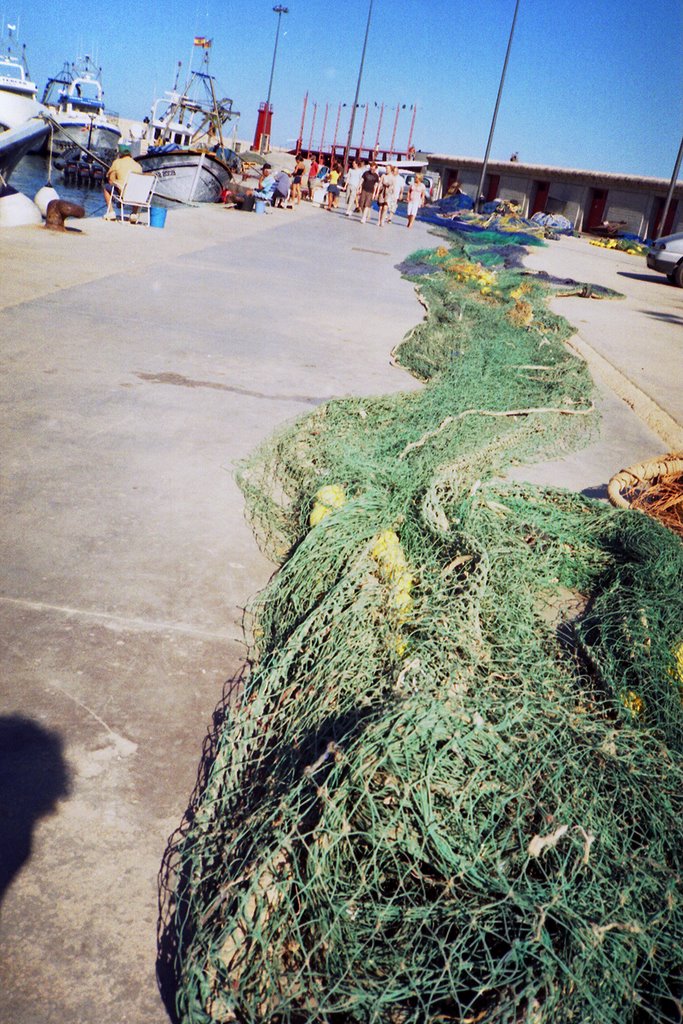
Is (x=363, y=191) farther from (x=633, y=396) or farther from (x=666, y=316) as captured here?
(x=633, y=396)

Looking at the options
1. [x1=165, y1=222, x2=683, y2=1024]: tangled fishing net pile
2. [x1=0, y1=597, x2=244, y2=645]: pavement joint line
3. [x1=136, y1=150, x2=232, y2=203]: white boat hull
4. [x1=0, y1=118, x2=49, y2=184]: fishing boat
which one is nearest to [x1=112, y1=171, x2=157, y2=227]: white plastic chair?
[x1=0, y1=118, x2=49, y2=184]: fishing boat

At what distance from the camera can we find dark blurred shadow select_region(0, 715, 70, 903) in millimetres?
2162

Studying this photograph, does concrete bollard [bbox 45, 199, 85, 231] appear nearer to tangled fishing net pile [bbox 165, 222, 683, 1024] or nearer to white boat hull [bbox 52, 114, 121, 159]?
tangled fishing net pile [bbox 165, 222, 683, 1024]

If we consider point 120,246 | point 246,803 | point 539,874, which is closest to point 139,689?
point 246,803

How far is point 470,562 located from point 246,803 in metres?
1.48

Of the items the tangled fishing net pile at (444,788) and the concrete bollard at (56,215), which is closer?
the tangled fishing net pile at (444,788)

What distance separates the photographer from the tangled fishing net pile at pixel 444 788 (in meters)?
1.77

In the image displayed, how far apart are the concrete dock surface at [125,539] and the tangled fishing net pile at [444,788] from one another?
21 centimetres

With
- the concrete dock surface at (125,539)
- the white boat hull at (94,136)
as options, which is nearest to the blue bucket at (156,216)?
the concrete dock surface at (125,539)

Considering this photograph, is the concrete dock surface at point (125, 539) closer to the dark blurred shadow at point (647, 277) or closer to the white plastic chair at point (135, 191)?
the white plastic chair at point (135, 191)

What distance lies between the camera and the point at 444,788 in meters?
2.10

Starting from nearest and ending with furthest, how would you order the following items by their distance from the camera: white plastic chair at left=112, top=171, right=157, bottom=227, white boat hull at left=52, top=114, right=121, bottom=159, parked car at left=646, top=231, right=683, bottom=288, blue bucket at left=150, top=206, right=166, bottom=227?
white plastic chair at left=112, top=171, right=157, bottom=227 < blue bucket at left=150, top=206, right=166, bottom=227 < parked car at left=646, top=231, right=683, bottom=288 < white boat hull at left=52, top=114, right=121, bottom=159

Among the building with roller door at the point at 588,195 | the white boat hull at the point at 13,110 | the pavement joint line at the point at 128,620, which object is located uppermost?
the building with roller door at the point at 588,195

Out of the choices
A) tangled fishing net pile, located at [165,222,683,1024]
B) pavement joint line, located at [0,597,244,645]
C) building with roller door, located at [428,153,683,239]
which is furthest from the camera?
building with roller door, located at [428,153,683,239]
